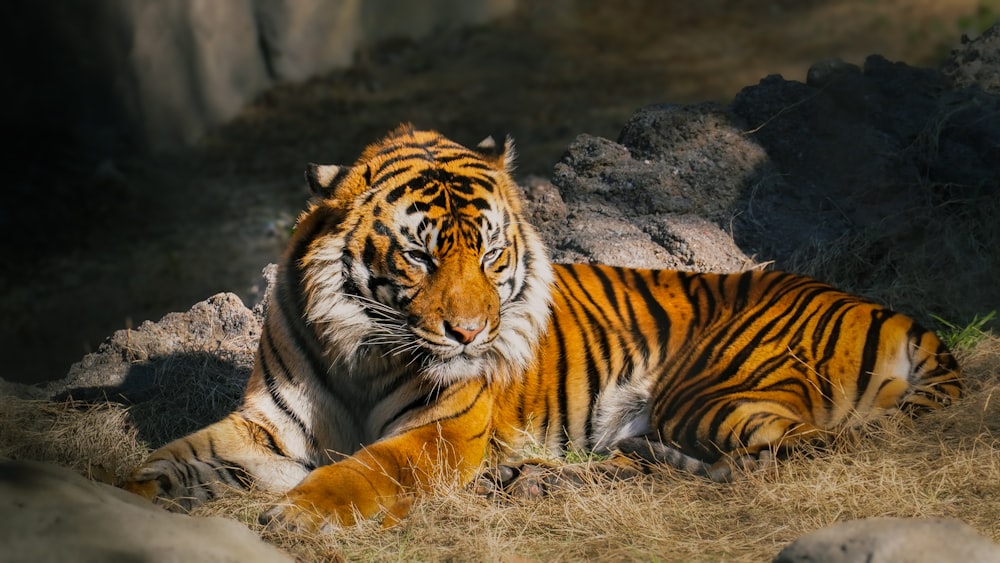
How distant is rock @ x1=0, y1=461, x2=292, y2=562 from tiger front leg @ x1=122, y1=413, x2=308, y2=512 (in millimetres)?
664

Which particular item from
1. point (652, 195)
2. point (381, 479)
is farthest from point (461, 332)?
point (652, 195)

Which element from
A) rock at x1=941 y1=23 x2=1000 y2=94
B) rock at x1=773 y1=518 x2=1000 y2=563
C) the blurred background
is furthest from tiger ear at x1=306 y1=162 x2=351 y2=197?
rock at x1=941 y1=23 x2=1000 y2=94

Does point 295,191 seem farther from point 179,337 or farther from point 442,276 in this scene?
point 442,276

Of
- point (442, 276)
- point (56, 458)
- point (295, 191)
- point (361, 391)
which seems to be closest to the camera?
point (442, 276)

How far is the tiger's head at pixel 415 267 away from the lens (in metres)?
3.46

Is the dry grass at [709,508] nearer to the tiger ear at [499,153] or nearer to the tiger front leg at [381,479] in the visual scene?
the tiger front leg at [381,479]

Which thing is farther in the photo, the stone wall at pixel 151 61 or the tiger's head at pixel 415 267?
the stone wall at pixel 151 61

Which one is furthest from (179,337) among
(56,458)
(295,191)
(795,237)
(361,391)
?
(295,191)

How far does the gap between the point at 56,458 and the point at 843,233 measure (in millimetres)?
3752

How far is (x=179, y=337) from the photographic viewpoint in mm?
5105

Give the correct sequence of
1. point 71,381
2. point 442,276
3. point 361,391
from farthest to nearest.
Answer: point 71,381 < point 361,391 < point 442,276

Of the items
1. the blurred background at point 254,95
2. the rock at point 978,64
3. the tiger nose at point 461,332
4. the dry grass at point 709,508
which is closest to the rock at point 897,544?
the dry grass at point 709,508

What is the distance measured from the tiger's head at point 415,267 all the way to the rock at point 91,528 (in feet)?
3.10

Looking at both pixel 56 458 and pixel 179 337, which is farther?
pixel 179 337
